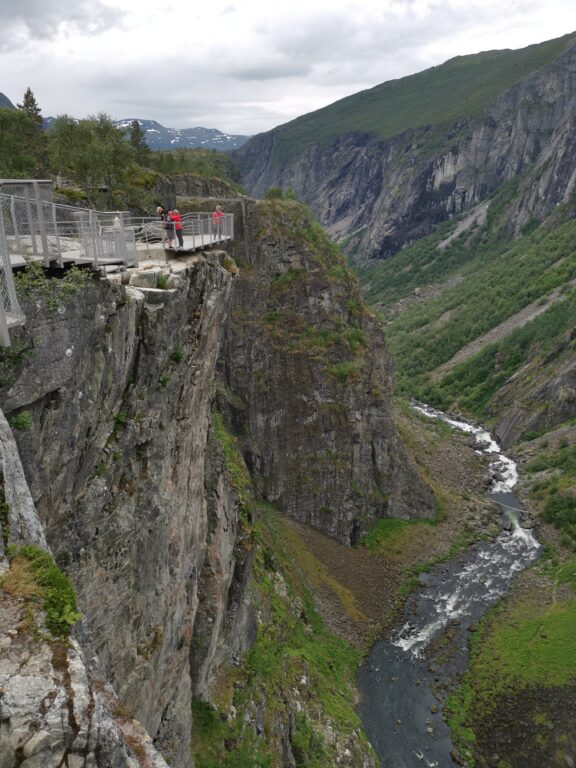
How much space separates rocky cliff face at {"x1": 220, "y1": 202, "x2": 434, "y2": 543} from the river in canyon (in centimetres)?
974

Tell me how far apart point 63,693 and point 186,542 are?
15413mm

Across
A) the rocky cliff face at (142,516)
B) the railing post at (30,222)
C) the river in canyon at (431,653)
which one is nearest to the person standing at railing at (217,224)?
the rocky cliff face at (142,516)

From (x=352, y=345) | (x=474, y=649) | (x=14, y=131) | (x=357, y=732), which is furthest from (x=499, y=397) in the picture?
(x=14, y=131)

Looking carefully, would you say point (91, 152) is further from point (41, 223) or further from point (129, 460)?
point (129, 460)

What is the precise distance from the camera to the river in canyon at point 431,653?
123 feet

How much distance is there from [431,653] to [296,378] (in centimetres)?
2600

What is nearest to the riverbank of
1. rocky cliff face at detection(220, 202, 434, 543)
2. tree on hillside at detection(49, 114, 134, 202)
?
rocky cliff face at detection(220, 202, 434, 543)

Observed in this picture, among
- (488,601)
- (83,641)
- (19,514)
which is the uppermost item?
(19,514)

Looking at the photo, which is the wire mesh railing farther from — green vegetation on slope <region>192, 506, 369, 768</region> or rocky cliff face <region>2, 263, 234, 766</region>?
green vegetation on slope <region>192, 506, 369, 768</region>

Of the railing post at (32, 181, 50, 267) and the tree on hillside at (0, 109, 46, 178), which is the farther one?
the tree on hillside at (0, 109, 46, 178)

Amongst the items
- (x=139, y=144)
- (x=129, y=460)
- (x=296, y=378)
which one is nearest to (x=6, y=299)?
(x=129, y=460)

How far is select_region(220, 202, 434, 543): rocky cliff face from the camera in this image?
53188mm

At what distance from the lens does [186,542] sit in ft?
72.1

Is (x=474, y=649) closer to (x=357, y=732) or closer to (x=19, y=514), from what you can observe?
(x=357, y=732)
